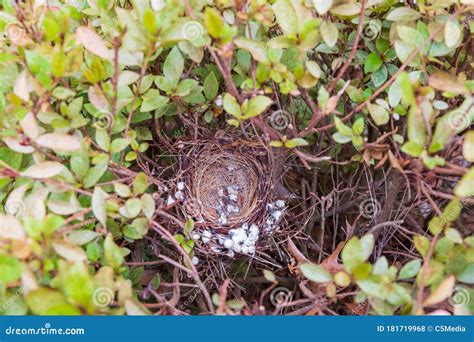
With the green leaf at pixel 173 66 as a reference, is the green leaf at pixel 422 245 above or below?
below

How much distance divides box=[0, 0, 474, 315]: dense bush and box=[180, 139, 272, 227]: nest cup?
2.0 inches

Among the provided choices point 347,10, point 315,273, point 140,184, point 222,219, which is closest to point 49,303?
point 140,184

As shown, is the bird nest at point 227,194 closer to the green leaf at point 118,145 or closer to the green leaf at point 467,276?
the green leaf at point 118,145

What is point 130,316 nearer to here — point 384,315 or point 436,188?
point 384,315

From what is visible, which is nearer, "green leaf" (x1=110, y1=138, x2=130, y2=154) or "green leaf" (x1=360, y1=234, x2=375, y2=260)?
"green leaf" (x1=360, y1=234, x2=375, y2=260)

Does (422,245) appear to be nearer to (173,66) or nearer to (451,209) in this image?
(451,209)

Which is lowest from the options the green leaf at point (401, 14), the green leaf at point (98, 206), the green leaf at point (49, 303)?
the green leaf at point (49, 303)

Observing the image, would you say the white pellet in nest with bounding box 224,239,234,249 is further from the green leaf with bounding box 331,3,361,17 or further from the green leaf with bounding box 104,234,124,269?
the green leaf with bounding box 331,3,361,17

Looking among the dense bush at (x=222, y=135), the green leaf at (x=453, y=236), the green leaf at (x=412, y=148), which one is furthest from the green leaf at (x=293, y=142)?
A: the green leaf at (x=453, y=236)

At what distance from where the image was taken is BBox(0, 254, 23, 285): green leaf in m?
0.95

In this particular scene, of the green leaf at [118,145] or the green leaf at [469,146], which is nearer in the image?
the green leaf at [469,146]

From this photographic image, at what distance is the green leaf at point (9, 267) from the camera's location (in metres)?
0.95

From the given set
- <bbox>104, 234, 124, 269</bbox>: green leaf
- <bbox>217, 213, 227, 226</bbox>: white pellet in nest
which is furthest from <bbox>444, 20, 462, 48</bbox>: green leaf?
<bbox>104, 234, 124, 269</bbox>: green leaf

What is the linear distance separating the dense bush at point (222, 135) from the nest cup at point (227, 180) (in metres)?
0.05
